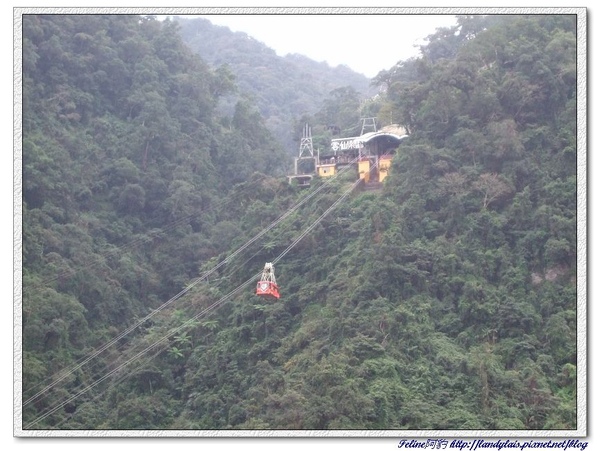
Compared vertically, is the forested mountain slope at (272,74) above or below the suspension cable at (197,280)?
above

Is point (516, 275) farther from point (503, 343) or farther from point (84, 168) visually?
point (84, 168)

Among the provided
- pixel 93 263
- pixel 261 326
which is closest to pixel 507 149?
pixel 261 326

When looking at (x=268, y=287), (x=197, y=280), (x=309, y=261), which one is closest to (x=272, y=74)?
→ (x=197, y=280)

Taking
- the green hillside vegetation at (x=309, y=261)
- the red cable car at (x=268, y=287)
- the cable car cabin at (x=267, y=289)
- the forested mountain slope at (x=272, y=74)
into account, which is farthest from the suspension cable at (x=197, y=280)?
the forested mountain slope at (x=272, y=74)

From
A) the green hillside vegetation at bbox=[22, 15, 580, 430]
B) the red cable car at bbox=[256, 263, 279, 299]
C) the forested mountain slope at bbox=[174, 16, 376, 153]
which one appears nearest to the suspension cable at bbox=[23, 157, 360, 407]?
the green hillside vegetation at bbox=[22, 15, 580, 430]

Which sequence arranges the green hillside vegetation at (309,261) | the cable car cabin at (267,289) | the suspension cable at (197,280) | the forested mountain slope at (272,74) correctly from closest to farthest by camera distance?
the green hillside vegetation at (309,261) → the cable car cabin at (267,289) → the suspension cable at (197,280) → the forested mountain slope at (272,74)

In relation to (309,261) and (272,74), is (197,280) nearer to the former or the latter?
(309,261)

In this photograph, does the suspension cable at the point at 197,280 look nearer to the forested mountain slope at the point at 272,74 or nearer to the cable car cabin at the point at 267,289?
the cable car cabin at the point at 267,289
